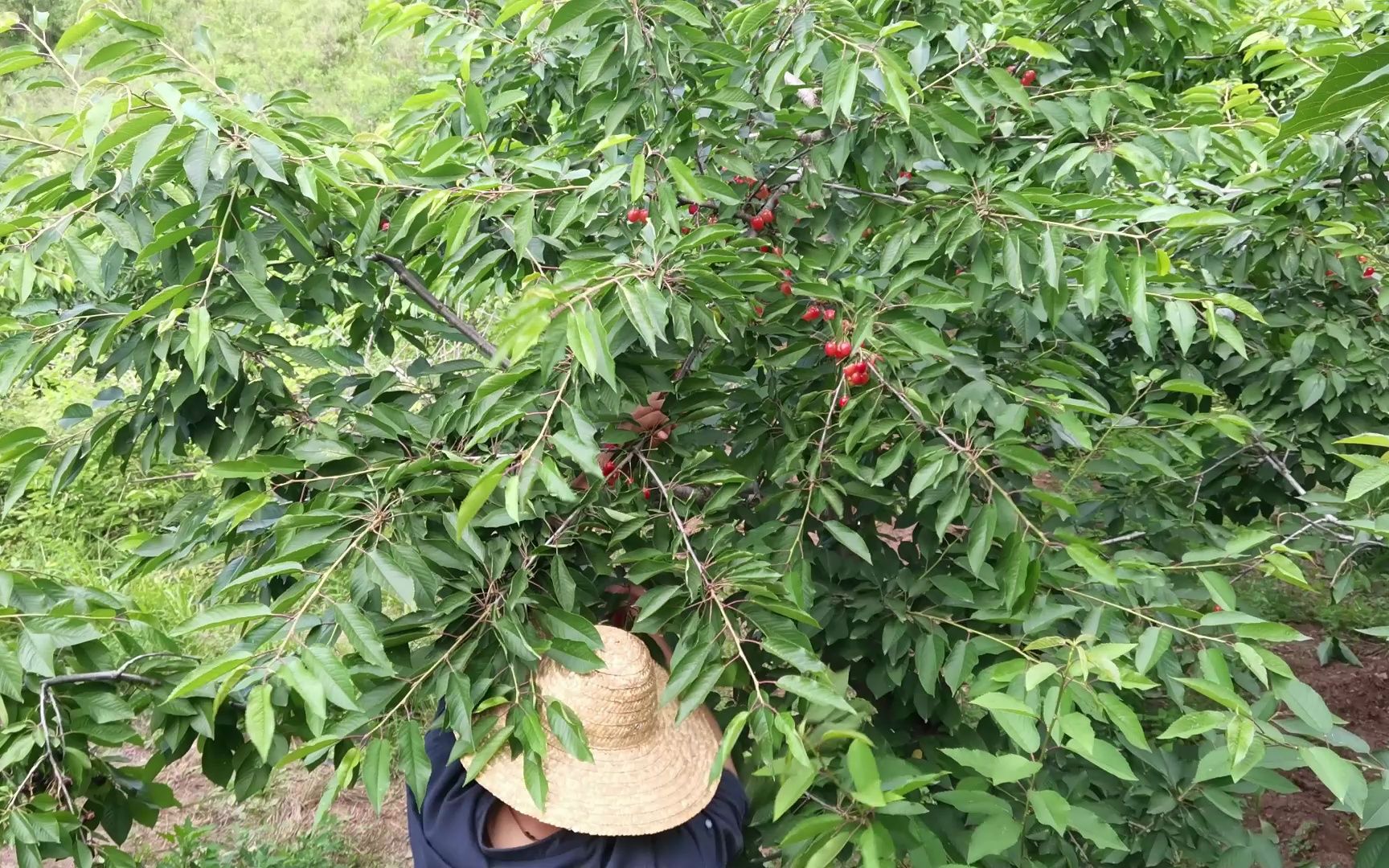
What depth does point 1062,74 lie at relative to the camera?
6.16 feet

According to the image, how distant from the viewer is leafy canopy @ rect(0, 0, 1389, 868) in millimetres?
1187

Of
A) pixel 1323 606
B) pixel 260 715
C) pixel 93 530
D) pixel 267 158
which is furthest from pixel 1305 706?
pixel 93 530

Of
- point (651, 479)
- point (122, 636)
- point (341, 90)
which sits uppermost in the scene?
point (122, 636)

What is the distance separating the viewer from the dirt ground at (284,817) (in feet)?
10.5

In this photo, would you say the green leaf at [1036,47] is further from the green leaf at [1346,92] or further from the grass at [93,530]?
the grass at [93,530]

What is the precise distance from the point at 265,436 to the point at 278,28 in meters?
12.7

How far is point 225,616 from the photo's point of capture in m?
1.05

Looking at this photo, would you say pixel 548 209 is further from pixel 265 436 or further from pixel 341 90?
pixel 341 90

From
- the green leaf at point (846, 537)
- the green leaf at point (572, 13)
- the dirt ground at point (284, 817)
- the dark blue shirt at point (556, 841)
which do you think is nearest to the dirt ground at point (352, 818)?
the dirt ground at point (284, 817)

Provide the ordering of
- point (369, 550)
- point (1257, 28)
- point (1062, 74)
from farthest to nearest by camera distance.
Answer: point (1257, 28)
point (1062, 74)
point (369, 550)

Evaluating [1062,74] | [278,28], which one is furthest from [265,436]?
[278,28]

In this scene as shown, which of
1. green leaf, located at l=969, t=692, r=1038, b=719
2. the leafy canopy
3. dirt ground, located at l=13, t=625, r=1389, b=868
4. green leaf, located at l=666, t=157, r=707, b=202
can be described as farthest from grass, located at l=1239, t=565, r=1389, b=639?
green leaf, located at l=666, t=157, r=707, b=202

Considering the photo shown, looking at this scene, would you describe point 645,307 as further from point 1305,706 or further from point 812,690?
point 1305,706

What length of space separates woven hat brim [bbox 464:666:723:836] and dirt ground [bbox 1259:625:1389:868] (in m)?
2.03
